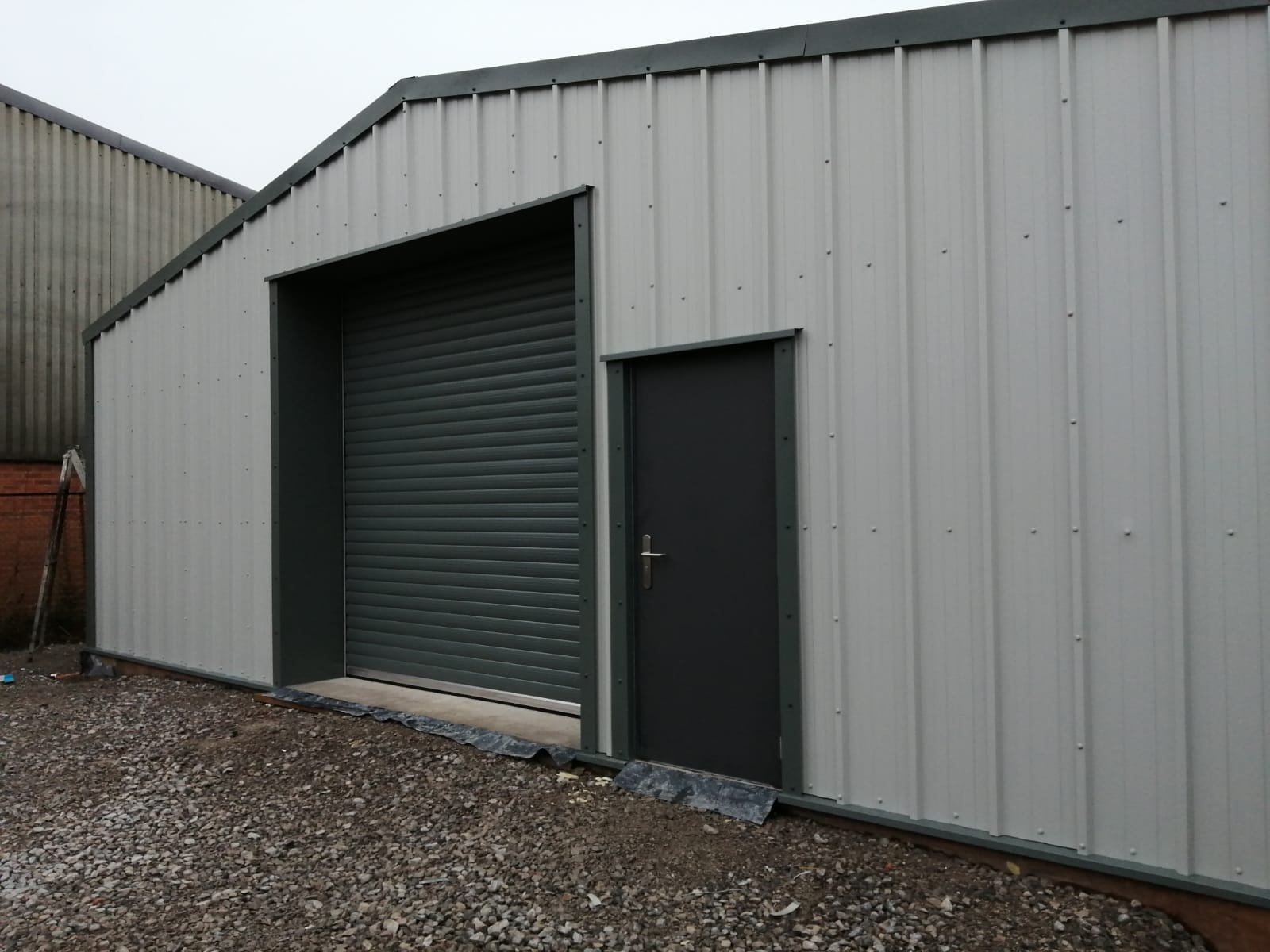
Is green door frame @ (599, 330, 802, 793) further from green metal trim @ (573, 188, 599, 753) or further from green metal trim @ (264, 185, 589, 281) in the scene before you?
green metal trim @ (264, 185, 589, 281)

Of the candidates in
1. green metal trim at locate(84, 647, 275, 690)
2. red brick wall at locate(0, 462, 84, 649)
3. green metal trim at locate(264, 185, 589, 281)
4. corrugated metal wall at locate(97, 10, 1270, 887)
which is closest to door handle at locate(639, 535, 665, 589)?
corrugated metal wall at locate(97, 10, 1270, 887)

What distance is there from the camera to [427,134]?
20.2 ft

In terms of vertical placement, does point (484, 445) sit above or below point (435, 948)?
above

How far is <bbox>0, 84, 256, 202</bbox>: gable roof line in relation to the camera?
1081 cm

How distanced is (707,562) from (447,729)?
225cm

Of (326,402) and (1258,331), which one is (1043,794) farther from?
(326,402)

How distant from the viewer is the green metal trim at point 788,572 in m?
4.34

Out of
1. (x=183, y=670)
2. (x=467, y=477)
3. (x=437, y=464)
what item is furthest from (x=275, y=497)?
(x=183, y=670)

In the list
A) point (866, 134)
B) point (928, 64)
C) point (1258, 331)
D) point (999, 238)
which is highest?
point (928, 64)

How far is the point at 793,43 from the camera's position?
4.38m

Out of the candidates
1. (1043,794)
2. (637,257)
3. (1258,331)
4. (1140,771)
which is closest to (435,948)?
(1043,794)

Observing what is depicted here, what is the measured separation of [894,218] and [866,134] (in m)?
0.45

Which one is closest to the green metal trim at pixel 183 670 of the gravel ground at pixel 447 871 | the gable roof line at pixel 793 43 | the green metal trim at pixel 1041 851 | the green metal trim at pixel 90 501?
the green metal trim at pixel 90 501

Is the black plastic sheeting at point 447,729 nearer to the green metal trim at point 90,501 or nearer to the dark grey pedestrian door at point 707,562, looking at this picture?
the dark grey pedestrian door at point 707,562
